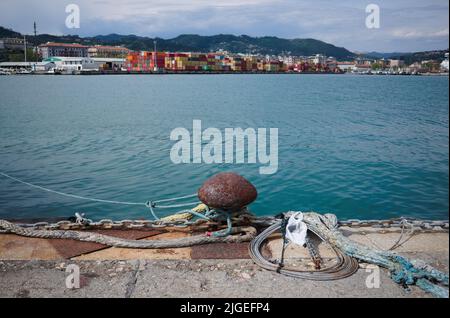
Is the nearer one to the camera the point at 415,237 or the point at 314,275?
the point at 314,275

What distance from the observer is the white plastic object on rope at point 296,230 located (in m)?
4.60

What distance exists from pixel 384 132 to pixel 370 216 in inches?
557

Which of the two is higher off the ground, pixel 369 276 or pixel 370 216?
pixel 369 276

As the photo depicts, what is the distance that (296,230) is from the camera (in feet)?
15.5

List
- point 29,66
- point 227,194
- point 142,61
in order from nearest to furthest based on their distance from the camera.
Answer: point 227,194 → point 29,66 → point 142,61

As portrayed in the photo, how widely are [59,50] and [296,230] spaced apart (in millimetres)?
164410

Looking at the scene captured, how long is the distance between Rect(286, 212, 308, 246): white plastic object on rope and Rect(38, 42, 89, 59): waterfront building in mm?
156934

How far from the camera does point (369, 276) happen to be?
3.88 metres

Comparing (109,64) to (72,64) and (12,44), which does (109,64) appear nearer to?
(72,64)

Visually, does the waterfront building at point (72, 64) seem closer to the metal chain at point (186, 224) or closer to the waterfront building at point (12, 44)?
the waterfront building at point (12, 44)

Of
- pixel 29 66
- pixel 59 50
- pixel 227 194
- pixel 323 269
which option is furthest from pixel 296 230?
pixel 59 50

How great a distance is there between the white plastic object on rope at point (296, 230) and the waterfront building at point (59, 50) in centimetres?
15693
